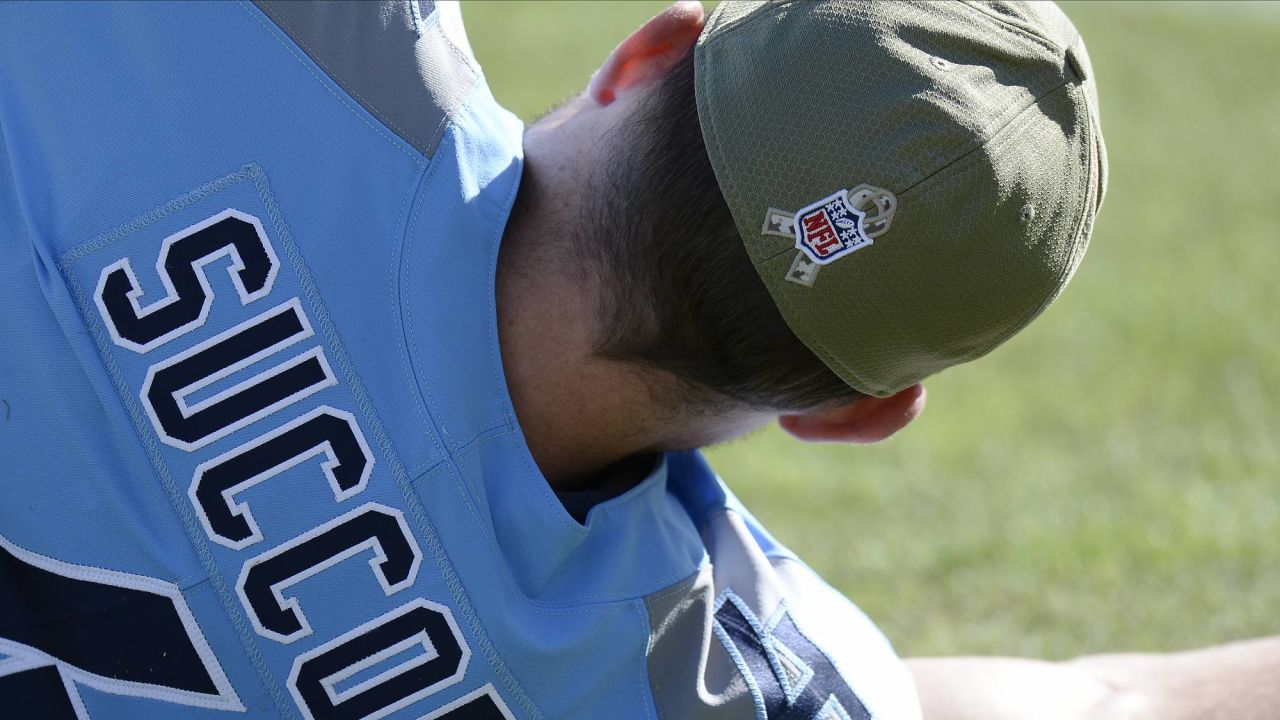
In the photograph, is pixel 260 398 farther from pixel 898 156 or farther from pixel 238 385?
pixel 898 156

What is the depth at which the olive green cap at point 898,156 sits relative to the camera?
135cm

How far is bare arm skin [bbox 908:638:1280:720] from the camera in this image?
183 cm

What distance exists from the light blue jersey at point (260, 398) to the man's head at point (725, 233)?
12 cm

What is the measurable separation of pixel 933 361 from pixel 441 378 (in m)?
0.55

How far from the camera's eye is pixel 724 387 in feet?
4.96

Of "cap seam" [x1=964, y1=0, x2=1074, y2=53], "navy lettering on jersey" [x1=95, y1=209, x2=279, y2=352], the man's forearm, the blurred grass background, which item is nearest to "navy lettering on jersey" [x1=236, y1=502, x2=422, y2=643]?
"navy lettering on jersey" [x1=95, y1=209, x2=279, y2=352]

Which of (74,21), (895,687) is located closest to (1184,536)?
(895,687)

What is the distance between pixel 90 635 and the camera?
4.49 feet

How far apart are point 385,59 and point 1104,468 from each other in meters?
2.58

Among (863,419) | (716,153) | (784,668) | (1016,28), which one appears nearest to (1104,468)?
(863,419)

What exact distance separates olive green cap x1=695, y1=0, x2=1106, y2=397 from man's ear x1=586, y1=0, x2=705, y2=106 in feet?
0.26

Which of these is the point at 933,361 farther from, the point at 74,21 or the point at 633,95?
the point at 74,21

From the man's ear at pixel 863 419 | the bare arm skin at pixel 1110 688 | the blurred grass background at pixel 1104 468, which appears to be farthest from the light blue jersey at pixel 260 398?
the blurred grass background at pixel 1104 468

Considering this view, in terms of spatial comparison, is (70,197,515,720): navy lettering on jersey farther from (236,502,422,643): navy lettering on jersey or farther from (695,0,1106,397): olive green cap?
(695,0,1106,397): olive green cap
